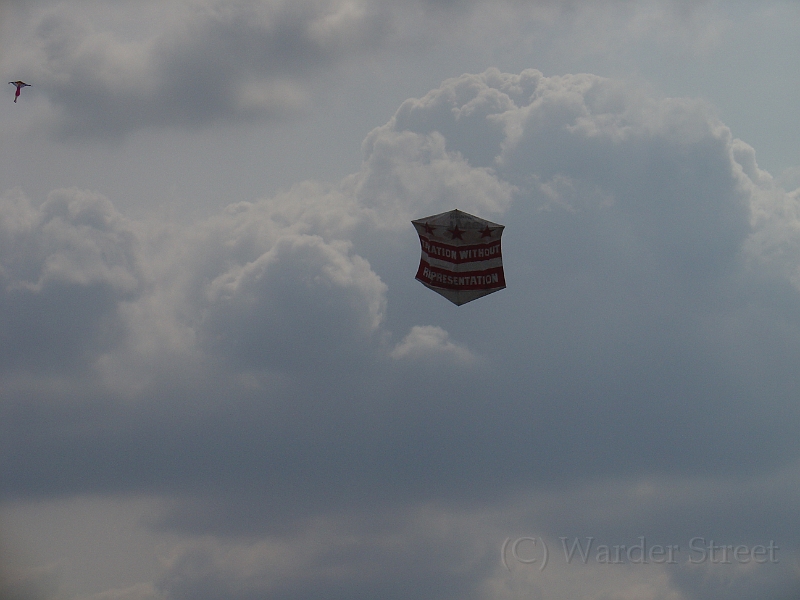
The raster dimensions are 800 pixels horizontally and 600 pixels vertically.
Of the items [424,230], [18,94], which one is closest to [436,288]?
[424,230]

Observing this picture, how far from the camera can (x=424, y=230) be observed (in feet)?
352

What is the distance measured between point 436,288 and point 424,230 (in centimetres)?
671

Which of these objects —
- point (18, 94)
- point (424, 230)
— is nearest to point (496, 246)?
point (424, 230)

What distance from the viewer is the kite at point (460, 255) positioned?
10625cm

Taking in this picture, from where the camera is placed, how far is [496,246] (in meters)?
107

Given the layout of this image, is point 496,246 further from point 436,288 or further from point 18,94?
point 18,94

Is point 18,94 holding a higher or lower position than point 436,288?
higher

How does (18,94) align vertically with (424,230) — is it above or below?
above

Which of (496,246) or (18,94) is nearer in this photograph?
(496,246)

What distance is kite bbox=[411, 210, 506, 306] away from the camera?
106250mm

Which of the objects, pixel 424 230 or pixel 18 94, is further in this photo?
pixel 18 94

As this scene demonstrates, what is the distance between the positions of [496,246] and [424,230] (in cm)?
793

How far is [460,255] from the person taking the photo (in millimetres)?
106938

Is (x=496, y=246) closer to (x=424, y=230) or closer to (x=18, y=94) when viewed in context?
(x=424, y=230)
